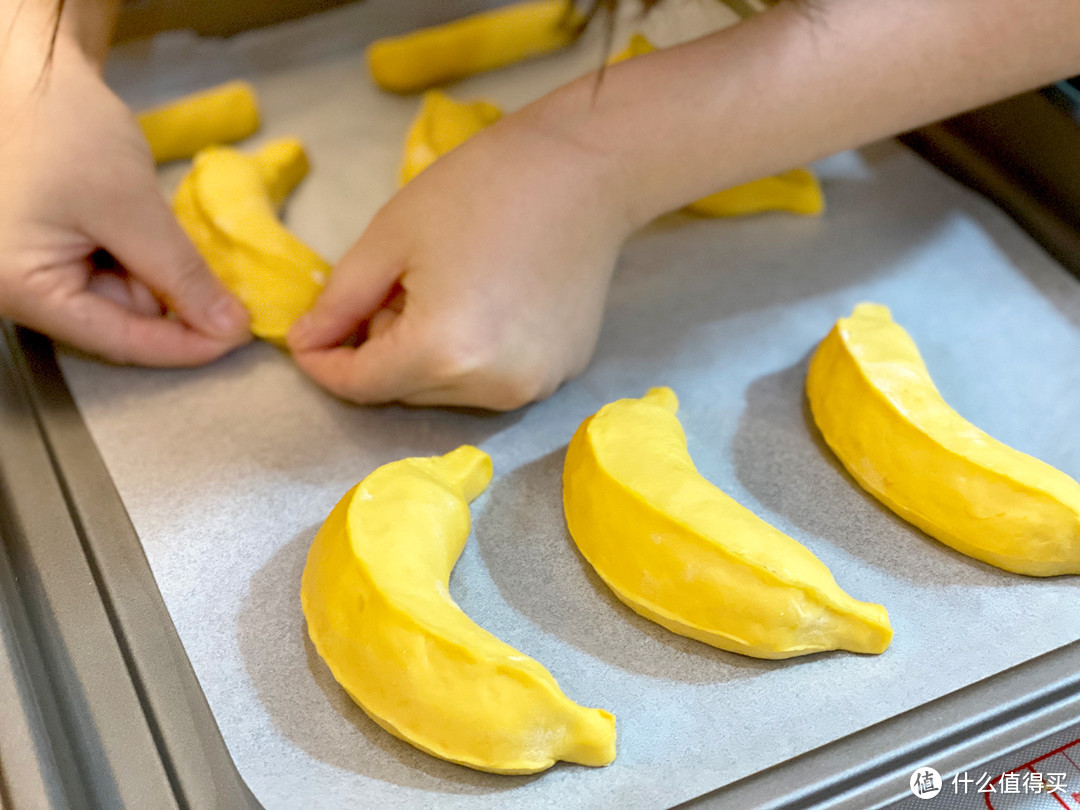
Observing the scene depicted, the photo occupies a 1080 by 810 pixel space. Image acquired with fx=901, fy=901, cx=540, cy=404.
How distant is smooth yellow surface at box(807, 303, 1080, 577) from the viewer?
0.74 m

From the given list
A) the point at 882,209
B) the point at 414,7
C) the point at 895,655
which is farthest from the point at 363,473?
the point at 414,7

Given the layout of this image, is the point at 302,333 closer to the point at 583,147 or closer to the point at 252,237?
the point at 252,237

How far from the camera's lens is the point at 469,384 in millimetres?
859

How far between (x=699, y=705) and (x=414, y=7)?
1.21m

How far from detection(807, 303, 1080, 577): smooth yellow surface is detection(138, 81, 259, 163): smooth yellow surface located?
0.85 metres

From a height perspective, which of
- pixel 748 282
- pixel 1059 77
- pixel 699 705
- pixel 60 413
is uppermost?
pixel 1059 77

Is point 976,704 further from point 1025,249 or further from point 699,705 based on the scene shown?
point 1025,249

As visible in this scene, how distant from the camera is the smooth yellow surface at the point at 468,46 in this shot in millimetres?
1325

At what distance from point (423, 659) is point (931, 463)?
0.47 meters

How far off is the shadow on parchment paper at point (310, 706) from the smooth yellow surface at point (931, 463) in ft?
1.28

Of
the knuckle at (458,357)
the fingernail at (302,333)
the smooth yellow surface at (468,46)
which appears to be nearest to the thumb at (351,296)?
the fingernail at (302,333)

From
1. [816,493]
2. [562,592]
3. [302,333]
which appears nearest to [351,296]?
[302,333]

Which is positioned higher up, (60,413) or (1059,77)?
(1059,77)

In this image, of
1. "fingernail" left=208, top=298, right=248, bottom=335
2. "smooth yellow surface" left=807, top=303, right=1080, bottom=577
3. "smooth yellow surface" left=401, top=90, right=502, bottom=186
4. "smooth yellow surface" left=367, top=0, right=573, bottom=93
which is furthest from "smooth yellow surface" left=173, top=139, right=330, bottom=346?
"smooth yellow surface" left=807, top=303, right=1080, bottom=577
